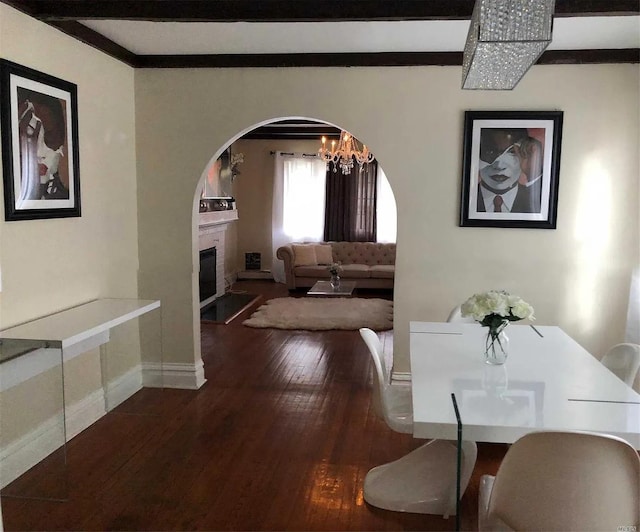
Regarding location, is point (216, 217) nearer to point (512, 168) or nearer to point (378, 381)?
point (512, 168)

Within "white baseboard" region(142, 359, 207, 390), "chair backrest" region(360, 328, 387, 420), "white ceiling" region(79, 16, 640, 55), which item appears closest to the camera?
"chair backrest" region(360, 328, 387, 420)

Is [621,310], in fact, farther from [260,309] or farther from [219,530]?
[260,309]

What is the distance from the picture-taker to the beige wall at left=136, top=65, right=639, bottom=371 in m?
4.03

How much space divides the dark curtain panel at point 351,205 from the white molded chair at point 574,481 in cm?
815

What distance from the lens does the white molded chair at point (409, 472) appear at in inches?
108

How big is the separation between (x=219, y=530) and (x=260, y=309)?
4.92m

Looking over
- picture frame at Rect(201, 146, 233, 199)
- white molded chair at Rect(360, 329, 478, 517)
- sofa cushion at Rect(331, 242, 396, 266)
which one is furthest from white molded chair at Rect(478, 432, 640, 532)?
sofa cushion at Rect(331, 242, 396, 266)

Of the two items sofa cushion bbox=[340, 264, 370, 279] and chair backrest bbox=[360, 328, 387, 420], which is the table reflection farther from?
sofa cushion bbox=[340, 264, 370, 279]

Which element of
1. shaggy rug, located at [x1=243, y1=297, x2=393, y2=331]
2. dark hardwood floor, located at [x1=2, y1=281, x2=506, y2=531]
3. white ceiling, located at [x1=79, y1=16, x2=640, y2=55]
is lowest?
dark hardwood floor, located at [x1=2, y1=281, x2=506, y2=531]

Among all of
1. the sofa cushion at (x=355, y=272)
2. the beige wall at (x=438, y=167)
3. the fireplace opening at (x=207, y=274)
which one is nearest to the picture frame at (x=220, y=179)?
the fireplace opening at (x=207, y=274)

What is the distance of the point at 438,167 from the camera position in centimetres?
418

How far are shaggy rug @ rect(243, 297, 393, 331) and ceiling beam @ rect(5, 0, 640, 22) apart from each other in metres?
3.92

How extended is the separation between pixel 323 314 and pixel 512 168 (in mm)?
3562

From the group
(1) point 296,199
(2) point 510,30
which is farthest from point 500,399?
(1) point 296,199
